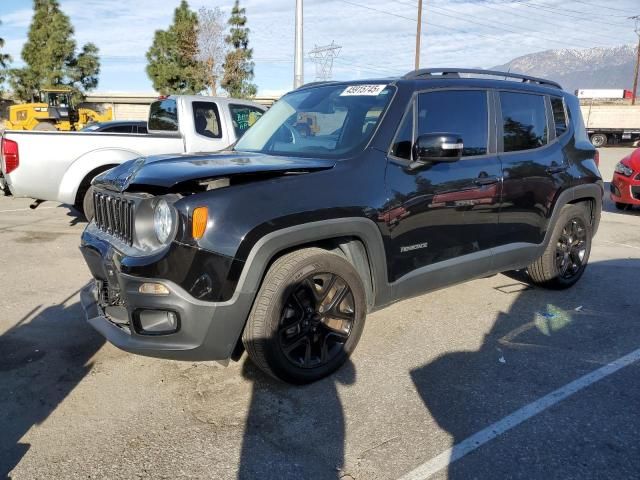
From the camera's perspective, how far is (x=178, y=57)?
38.6m

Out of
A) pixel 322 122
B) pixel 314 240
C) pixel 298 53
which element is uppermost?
pixel 298 53

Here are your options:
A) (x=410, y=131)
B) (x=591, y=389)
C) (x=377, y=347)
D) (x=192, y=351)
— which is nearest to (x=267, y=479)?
Answer: (x=192, y=351)

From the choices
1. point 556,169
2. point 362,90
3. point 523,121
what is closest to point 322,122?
point 362,90

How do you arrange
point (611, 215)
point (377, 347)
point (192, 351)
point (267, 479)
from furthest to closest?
point (611, 215)
point (377, 347)
point (192, 351)
point (267, 479)

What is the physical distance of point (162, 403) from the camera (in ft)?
10.3

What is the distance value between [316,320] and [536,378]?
1.48 metres

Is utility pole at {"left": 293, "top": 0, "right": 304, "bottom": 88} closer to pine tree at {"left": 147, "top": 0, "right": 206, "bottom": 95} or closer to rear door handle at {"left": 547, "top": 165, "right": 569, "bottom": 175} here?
rear door handle at {"left": 547, "top": 165, "right": 569, "bottom": 175}

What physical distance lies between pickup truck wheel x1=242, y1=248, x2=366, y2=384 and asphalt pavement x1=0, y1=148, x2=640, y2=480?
169 mm

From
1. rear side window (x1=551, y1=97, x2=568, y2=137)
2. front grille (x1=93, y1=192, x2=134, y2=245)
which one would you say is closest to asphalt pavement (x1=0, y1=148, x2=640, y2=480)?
front grille (x1=93, y1=192, x2=134, y2=245)

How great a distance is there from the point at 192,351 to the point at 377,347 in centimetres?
152

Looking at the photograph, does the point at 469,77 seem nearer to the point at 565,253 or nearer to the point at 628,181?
the point at 565,253

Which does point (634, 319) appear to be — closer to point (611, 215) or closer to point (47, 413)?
point (47, 413)

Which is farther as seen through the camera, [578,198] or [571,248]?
[571,248]

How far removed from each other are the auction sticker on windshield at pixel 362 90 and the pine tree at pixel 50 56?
1540 inches
